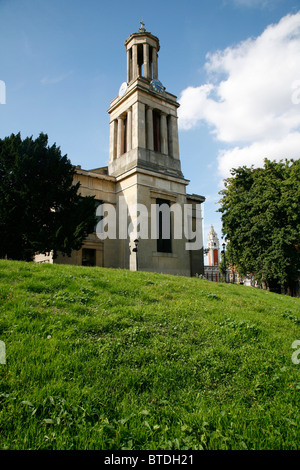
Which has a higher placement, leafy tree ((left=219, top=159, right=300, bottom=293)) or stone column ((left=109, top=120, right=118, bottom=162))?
stone column ((left=109, top=120, right=118, bottom=162))

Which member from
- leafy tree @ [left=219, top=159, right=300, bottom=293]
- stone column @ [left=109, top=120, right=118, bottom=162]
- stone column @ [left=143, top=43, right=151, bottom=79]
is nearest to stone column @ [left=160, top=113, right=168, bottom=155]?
stone column @ [left=143, top=43, right=151, bottom=79]

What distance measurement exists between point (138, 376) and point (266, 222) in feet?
73.8

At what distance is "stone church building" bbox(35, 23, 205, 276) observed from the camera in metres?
23.3

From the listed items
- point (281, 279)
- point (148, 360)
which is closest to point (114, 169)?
point (281, 279)

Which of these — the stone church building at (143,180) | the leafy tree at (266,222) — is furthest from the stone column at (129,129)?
the leafy tree at (266,222)

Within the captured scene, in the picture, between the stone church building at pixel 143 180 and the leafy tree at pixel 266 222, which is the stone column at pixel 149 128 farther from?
the leafy tree at pixel 266 222

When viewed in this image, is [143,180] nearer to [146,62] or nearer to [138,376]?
[146,62]

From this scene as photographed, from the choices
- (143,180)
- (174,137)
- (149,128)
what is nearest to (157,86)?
(149,128)

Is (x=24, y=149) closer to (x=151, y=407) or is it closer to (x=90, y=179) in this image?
(x=90, y=179)

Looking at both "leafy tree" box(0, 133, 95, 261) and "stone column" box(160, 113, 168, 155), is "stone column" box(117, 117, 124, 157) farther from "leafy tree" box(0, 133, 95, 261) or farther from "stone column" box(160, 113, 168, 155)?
"leafy tree" box(0, 133, 95, 261)

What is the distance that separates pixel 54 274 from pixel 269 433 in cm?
708

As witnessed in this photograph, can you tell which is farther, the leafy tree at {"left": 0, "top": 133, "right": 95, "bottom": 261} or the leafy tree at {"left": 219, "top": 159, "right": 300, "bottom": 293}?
the leafy tree at {"left": 219, "top": 159, "right": 300, "bottom": 293}

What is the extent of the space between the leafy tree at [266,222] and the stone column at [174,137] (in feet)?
20.5

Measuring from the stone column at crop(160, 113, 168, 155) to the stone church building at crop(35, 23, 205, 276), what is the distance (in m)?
0.10
